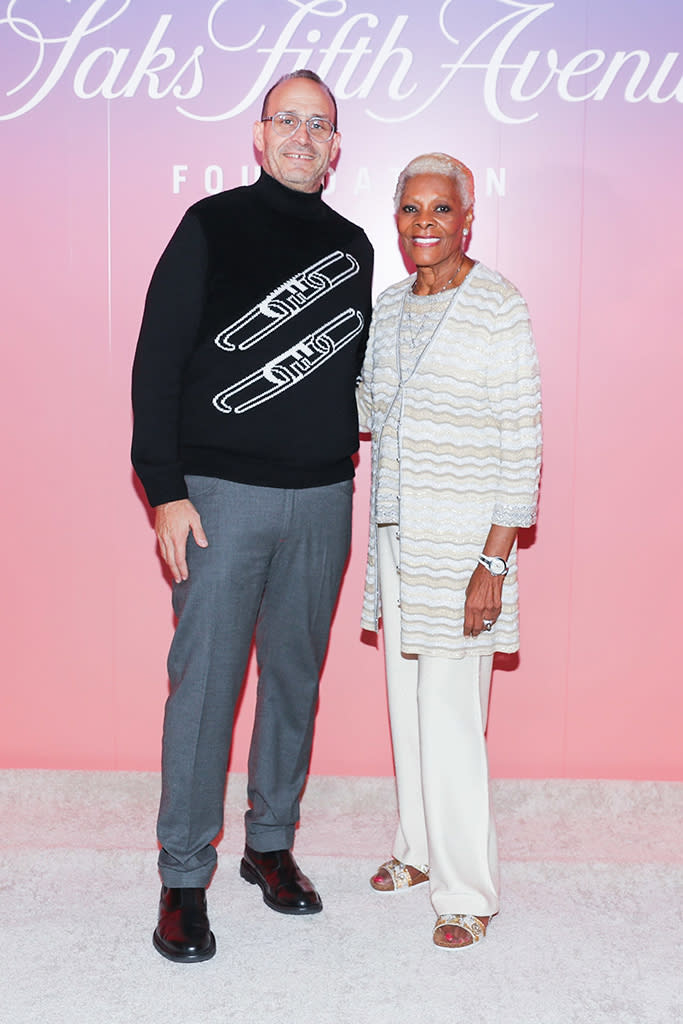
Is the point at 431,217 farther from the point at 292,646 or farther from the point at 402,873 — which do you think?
the point at 402,873

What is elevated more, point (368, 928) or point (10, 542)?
point (10, 542)

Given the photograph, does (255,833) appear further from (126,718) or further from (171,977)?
(126,718)

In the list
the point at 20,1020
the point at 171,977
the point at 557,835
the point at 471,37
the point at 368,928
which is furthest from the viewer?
the point at 557,835

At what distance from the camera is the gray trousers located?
7.04 feet

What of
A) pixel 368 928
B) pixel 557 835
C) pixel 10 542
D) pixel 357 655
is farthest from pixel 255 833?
pixel 10 542

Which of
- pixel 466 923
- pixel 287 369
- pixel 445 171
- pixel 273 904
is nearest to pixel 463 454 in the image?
pixel 287 369

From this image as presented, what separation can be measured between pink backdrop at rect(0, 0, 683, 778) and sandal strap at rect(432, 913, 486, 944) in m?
0.74

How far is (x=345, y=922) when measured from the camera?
2.29 meters

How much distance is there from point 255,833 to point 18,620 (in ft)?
3.13

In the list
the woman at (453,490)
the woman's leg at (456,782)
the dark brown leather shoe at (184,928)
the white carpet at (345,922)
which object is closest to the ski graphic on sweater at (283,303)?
the woman at (453,490)

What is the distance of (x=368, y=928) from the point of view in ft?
7.46

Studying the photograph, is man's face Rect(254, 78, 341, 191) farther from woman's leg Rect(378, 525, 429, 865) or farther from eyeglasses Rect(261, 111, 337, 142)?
woman's leg Rect(378, 525, 429, 865)

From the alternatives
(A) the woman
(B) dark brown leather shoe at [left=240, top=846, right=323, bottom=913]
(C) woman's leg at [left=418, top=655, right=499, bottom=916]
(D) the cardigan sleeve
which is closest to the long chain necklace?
(A) the woman

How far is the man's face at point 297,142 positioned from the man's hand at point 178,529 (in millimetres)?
741
